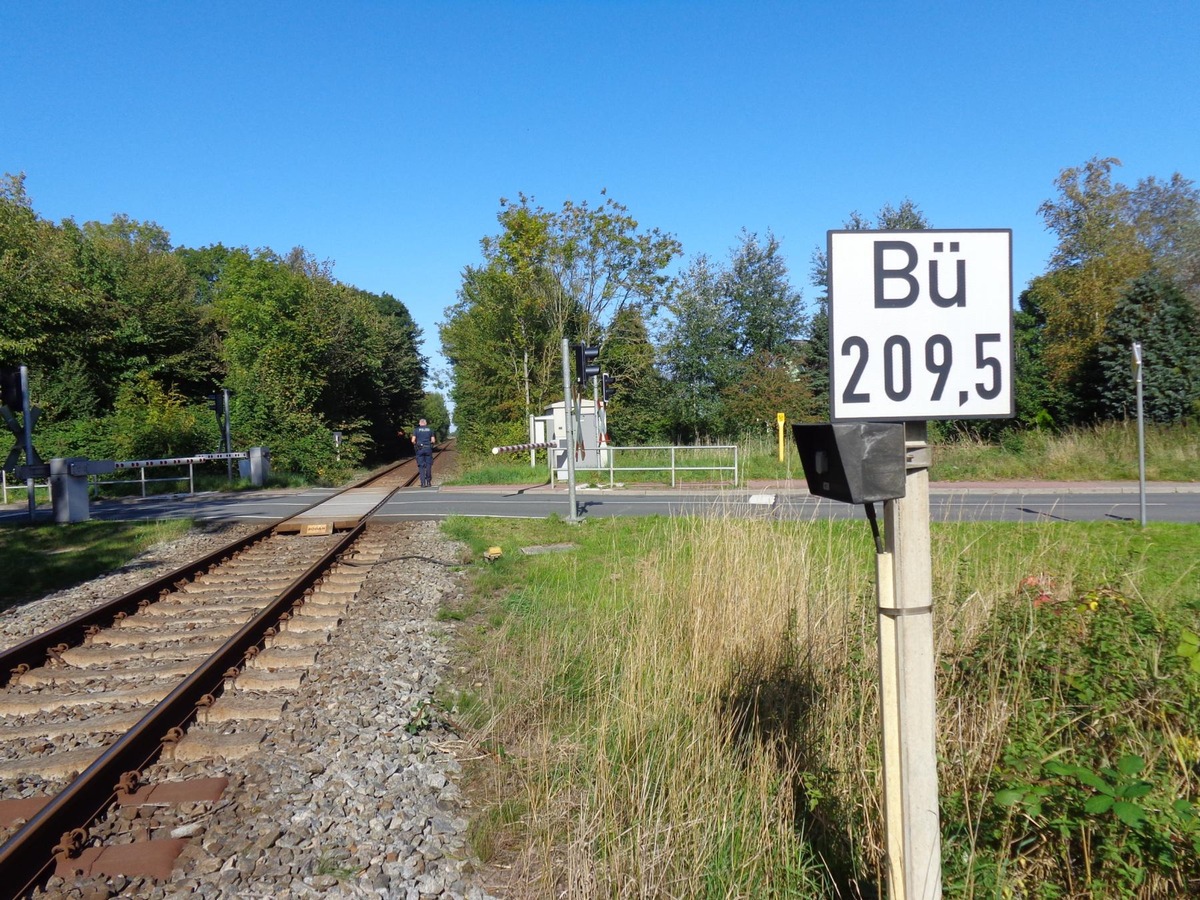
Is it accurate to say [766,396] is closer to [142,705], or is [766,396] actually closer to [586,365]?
[586,365]

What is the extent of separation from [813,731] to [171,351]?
4396 cm

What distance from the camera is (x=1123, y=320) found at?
27.2m

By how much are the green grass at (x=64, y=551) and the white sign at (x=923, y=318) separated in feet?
32.6

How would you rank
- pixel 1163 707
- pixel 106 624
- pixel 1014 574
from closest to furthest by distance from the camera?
pixel 1163 707
pixel 1014 574
pixel 106 624

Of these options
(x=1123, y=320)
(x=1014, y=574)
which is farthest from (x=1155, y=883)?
(x=1123, y=320)

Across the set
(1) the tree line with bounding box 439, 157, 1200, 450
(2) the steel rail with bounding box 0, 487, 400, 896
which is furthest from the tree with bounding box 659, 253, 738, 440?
(2) the steel rail with bounding box 0, 487, 400, 896

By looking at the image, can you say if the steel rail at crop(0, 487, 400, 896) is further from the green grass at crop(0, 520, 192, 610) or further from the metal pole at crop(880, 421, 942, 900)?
the green grass at crop(0, 520, 192, 610)

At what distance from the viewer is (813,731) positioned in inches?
173

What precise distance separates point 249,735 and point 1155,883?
444 centimetres

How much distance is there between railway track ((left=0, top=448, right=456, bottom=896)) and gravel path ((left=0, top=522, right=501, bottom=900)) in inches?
4.8

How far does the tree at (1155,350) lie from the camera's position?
25688 mm

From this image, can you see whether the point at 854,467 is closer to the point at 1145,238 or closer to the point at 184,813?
the point at 184,813

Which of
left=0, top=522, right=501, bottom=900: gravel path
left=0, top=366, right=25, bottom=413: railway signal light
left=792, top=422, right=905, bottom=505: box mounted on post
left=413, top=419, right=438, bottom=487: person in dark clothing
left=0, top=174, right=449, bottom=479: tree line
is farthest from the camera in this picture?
left=413, top=419, right=438, bottom=487: person in dark clothing

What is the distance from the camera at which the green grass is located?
10570mm
